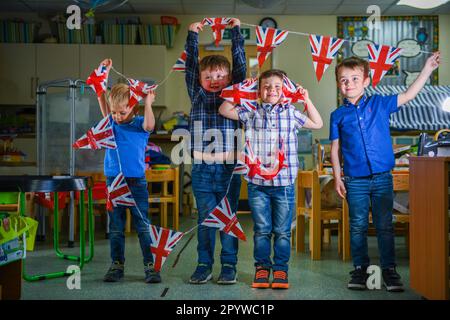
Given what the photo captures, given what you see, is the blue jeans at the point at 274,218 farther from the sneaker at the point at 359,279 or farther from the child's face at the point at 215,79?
the child's face at the point at 215,79

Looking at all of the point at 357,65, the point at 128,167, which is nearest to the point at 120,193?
the point at 128,167

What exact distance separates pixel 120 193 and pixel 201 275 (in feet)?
1.92

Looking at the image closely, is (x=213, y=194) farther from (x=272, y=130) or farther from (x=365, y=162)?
(x=365, y=162)

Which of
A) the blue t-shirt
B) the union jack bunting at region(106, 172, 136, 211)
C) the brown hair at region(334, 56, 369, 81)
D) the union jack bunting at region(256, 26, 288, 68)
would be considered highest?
the union jack bunting at region(256, 26, 288, 68)

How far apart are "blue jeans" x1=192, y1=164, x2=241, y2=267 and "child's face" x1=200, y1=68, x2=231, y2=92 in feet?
1.30

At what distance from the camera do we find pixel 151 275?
299 centimetres

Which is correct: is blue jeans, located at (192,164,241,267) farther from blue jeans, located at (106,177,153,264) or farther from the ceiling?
the ceiling

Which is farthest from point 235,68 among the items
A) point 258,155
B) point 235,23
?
point 258,155

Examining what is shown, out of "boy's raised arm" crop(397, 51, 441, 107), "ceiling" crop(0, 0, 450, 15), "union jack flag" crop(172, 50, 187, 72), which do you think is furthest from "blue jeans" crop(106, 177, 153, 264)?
"ceiling" crop(0, 0, 450, 15)

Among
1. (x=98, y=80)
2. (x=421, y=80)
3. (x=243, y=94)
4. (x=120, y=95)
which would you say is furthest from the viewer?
(x=98, y=80)

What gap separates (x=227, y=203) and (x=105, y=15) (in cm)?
524

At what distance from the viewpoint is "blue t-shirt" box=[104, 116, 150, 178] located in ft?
9.81

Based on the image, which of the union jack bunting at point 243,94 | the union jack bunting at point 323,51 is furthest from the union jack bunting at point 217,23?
the union jack bunting at point 323,51

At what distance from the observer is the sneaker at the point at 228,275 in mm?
2926
